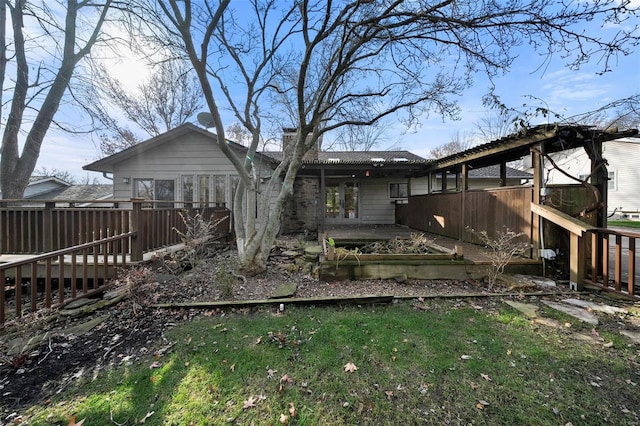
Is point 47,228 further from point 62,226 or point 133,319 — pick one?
point 133,319

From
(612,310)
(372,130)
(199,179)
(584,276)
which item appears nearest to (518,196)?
(584,276)

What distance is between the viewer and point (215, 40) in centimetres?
632

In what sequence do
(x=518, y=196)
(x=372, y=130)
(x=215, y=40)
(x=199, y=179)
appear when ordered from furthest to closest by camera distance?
(x=372, y=130), (x=199, y=179), (x=215, y=40), (x=518, y=196)

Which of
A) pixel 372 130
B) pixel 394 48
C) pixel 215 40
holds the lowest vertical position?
pixel 394 48

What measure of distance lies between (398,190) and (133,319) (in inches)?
436

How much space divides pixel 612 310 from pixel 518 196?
8.17 ft

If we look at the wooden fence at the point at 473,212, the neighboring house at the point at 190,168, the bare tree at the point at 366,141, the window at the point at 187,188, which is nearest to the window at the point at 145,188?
the neighboring house at the point at 190,168

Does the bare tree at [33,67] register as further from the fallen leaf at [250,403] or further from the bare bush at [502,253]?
the bare bush at [502,253]

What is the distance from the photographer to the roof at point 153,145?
30.2 ft

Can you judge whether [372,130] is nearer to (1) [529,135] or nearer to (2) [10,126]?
(1) [529,135]

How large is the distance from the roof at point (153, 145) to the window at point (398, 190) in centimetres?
678

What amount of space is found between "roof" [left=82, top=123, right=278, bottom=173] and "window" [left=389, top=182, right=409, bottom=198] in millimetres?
6780

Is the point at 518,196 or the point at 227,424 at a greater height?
the point at 518,196

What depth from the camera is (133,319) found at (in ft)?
11.9
